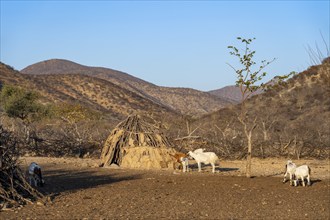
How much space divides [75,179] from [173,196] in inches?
190

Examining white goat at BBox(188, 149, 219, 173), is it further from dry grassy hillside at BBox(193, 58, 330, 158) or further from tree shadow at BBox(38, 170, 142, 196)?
dry grassy hillside at BBox(193, 58, 330, 158)

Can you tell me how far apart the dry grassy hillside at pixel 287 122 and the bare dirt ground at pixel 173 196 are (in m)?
5.60

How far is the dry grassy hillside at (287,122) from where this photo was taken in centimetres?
2747

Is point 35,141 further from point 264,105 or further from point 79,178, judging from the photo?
point 264,105

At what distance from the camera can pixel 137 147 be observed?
2250 centimetres

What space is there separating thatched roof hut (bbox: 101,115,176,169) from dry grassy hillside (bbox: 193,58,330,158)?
496 centimetres

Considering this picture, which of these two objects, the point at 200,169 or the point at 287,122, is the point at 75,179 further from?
the point at 287,122

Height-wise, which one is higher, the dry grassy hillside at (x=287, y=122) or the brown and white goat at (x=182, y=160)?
the dry grassy hillside at (x=287, y=122)

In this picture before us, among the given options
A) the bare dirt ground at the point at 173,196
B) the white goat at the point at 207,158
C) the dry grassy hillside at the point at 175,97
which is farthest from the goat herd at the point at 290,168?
the dry grassy hillside at the point at 175,97

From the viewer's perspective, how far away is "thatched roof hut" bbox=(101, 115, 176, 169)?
864 inches

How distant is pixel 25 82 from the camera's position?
76.5 metres

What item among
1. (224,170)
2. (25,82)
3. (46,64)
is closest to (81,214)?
(224,170)

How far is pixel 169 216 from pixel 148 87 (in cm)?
11900

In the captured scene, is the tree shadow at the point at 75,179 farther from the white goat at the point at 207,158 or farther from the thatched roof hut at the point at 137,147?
the white goat at the point at 207,158
